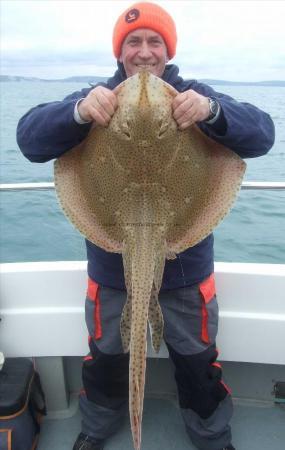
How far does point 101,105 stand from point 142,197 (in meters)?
0.46

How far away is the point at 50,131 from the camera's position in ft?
7.41

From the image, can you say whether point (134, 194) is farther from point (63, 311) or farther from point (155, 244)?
point (63, 311)

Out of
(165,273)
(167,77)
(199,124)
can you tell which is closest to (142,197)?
(199,124)

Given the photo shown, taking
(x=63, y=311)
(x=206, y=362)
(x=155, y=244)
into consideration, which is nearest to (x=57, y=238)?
(x=63, y=311)

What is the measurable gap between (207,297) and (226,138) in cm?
110

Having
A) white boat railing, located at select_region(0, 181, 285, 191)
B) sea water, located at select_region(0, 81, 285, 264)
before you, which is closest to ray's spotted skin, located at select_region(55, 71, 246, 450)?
white boat railing, located at select_region(0, 181, 285, 191)

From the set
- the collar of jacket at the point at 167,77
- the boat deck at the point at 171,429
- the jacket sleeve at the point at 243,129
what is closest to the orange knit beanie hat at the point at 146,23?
the collar of jacket at the point at 167,77

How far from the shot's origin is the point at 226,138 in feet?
7.16

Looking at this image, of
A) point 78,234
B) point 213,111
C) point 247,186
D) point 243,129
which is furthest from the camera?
point 78,234

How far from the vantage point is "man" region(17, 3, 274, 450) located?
85.7 inches

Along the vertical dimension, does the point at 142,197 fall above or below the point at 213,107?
below

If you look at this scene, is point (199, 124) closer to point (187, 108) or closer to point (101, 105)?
point (187, 108)

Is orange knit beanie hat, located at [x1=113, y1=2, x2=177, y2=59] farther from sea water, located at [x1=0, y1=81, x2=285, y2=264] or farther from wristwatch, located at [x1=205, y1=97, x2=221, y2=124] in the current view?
sea water, located at [x1=0, y1=81, x2=285, y2=264]

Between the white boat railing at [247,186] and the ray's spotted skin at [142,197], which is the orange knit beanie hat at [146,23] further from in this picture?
the white boat railing at [247,186]
